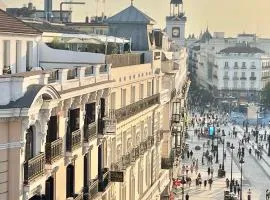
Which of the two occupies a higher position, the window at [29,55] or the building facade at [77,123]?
the window at [29,55]

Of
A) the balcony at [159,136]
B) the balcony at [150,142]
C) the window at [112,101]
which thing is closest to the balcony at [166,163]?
the balcony at [159,136]

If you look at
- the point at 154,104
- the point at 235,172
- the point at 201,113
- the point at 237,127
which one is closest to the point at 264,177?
the point at 235,172

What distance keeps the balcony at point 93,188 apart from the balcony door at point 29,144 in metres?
6.49

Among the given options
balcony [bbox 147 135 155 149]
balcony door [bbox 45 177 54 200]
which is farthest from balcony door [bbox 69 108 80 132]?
balcony [bbox 147 135 155 149]

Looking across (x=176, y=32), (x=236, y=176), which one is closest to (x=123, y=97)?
(x=236, y=176)

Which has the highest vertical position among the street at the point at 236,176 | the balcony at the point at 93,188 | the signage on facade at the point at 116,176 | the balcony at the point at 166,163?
the balcony at the point at 93,188

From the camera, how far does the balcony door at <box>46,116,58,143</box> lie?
19.9 meters

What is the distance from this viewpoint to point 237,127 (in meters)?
125

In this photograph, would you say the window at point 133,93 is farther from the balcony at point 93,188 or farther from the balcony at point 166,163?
the balcony at point 166,163

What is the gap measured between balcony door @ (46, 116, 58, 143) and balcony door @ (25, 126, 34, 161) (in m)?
1.62

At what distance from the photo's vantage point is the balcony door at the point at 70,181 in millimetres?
22300

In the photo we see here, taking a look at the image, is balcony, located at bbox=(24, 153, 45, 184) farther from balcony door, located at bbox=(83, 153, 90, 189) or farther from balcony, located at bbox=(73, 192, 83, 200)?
balcony door, located at bbox=(83, 153, 90, 189)

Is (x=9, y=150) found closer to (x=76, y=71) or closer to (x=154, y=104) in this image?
(x=76, y=71)

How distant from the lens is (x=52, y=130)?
20172mm
